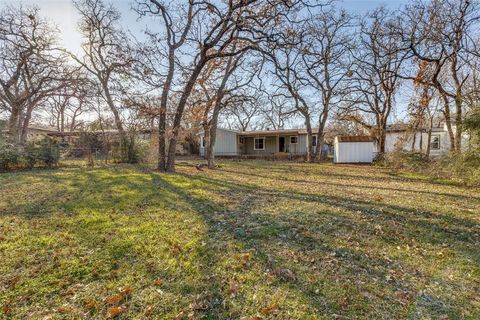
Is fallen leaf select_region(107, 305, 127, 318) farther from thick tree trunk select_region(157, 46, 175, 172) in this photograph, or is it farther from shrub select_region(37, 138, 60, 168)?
shrub select_region(37, 138, 60, 168)

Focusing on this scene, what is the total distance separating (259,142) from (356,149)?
35.4 ft

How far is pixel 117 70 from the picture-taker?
61.3 feet

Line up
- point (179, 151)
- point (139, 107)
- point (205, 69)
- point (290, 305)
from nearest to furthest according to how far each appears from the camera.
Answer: point (290, 305) → point (139, 107) → point (205, 69) → point (179, 151)

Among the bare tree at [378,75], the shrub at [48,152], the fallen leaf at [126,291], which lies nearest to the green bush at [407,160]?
the bare tree at [378,75]

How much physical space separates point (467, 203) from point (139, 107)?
1188 cm

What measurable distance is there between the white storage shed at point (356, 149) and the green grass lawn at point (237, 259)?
1597cm

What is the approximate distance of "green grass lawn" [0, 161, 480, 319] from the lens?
8.85 feet

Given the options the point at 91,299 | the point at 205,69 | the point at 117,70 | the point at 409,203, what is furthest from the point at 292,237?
the point at 117,70

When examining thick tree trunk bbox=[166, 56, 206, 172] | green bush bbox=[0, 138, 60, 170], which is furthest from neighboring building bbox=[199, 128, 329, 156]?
green bush bbox=[0, 138, 60, 170]

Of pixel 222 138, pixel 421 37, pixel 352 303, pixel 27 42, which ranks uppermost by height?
pixel 27 42

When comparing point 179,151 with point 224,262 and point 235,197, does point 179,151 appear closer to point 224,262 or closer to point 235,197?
point 235,197

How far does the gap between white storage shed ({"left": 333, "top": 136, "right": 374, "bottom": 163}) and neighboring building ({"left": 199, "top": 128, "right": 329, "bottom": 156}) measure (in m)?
5.53

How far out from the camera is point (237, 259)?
3641 millimetres

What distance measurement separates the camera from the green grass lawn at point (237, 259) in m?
2.70
